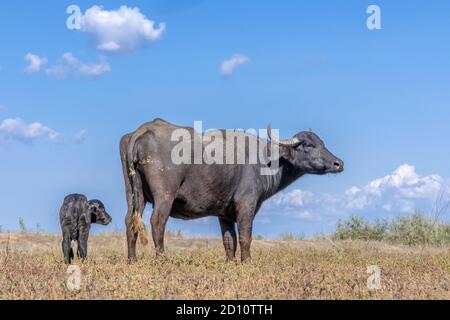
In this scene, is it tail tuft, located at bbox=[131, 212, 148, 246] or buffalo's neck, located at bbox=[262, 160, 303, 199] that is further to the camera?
buffalo's neck, located at bbox=[262, 160, 303, 199]

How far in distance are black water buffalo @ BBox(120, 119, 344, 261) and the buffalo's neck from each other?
27 millimetres

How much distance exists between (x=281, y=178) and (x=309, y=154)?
73 cm

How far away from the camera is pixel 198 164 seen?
12859mm

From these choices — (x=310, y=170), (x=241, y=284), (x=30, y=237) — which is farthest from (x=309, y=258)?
(x=30, y=237)

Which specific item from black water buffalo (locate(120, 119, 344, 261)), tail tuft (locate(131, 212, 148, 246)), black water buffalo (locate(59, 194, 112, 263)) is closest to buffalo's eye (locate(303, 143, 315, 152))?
black water buffalo (locate(120, 119, 344, 261))

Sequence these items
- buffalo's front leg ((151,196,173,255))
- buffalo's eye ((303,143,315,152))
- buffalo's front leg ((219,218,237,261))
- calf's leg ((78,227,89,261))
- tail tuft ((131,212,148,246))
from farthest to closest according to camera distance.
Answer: buffalo's eye ((303,143,315,152)), buffalo's front leg ((219,218,237,261)), calf's leg ((78,227,89,261)), tail tuft ((131,212,148,246)), buffalo's front leg ((151,196,173,255))

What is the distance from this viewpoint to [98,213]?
46.7 ft

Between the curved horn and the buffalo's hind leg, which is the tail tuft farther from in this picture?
the curved horn

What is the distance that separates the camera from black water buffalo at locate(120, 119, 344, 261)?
12.4 m

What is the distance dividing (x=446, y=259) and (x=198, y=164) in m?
5.26

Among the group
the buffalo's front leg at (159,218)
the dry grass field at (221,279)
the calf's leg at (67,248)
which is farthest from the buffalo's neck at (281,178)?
the calf's leg at (67,248)

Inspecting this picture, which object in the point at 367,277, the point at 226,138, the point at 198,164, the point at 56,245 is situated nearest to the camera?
the point at 367,277

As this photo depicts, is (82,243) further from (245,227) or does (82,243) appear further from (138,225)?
(245,227)
